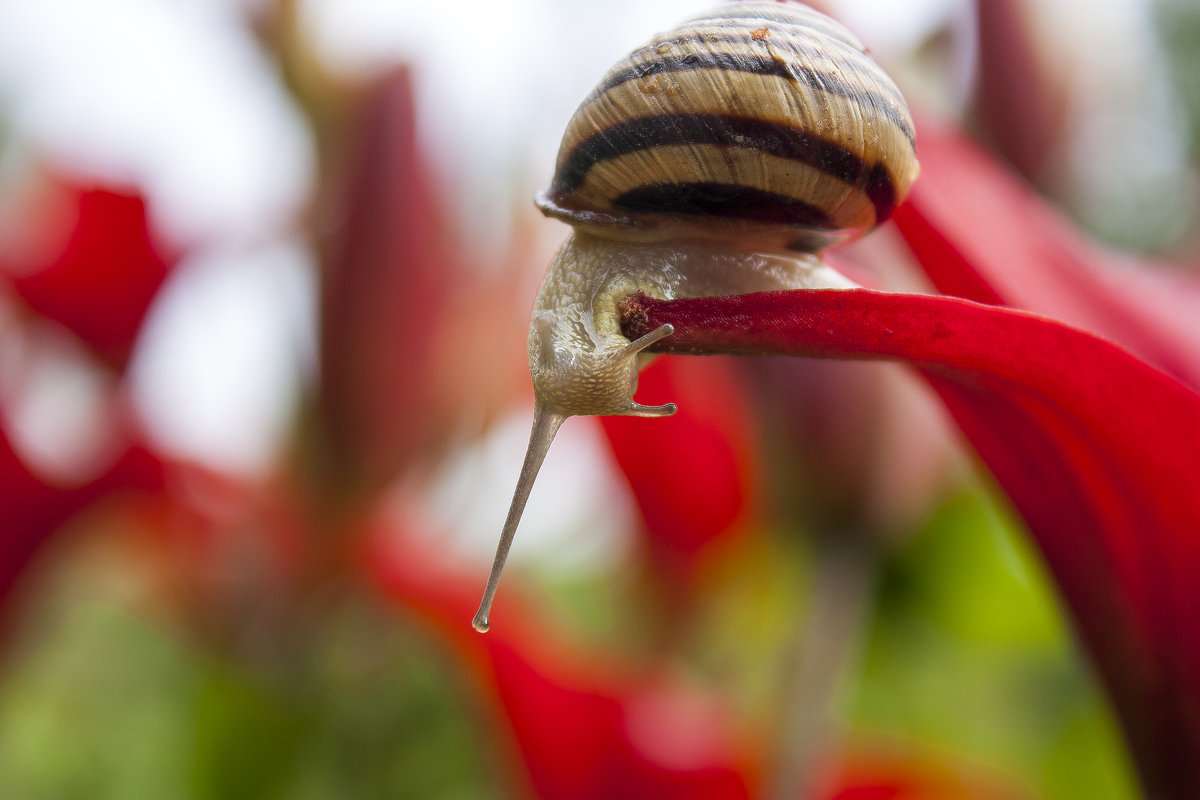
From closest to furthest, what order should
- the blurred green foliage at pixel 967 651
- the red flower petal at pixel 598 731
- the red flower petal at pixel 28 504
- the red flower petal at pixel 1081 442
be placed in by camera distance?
1. the red flower petal at pixel 1081 442
2. the red flower petal at pixel 598 731
3. the red flower petal at pixel 28 504
4. the blurred green foliage at pixel 967 651

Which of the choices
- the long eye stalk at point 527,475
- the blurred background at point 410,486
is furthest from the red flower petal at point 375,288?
the long eye stalk at point 527,475

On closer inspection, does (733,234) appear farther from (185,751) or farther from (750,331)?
(185,751)

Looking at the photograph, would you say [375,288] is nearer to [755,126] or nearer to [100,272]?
[100,272]

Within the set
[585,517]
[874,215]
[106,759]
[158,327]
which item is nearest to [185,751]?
[106,759]

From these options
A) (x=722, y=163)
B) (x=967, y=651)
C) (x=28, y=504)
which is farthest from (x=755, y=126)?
(x=967, y=651)

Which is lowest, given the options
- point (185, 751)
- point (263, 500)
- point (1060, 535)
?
point (185, 751)

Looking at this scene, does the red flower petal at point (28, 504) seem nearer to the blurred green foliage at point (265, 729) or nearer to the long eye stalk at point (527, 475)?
the blurred green foliage at point (265, 729)
